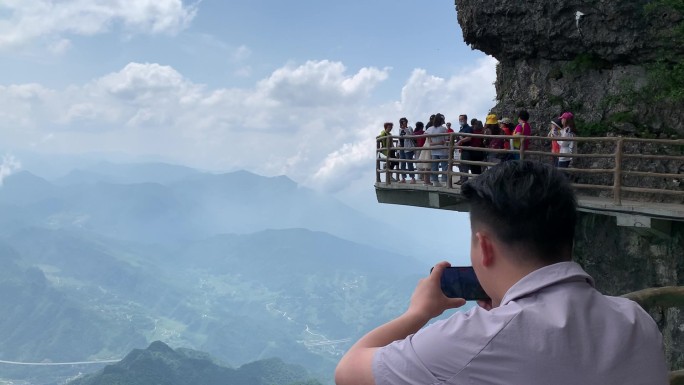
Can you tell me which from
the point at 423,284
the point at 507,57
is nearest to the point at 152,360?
the point at 507,57

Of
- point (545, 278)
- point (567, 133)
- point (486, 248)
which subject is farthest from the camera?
point (567, 133)

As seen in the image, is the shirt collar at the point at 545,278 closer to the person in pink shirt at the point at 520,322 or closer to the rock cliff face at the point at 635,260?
the person in pink shirt at the point at 520,322

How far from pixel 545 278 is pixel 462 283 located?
29cm

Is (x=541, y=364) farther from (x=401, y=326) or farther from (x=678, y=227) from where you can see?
(x=678, y=227)

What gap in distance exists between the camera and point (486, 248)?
1795mm

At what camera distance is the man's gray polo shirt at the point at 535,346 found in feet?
5.06

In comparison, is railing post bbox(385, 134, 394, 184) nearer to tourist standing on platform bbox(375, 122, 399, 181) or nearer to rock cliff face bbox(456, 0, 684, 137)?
tourist standing on platform bbox(375, 122, 399, 181)

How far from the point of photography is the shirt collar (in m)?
1.65

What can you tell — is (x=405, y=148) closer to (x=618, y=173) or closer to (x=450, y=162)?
(x=450, y=162)

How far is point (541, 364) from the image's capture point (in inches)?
60.4

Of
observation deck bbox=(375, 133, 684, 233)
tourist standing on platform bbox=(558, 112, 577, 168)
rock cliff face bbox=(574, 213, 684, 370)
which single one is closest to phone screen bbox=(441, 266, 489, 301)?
observation deck bbox=(375, 133, 684, 233)

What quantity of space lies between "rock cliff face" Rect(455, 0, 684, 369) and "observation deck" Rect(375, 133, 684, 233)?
26 cm

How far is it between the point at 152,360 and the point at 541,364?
208 metres

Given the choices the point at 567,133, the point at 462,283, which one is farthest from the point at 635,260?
the point at 462,283
